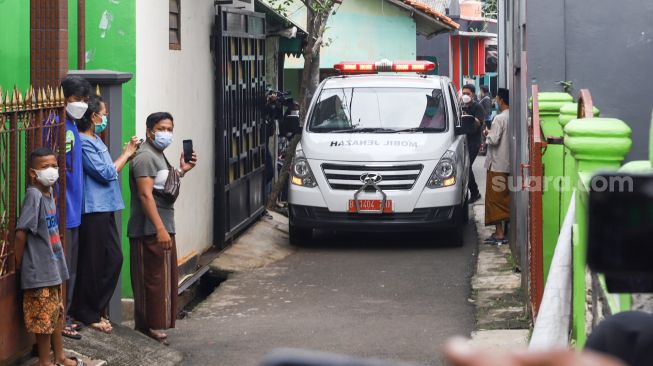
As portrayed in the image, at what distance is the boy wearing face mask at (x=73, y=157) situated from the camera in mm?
7594

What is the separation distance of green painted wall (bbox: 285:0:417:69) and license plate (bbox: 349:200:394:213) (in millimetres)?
12020

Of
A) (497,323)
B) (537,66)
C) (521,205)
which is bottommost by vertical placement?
(497,323)

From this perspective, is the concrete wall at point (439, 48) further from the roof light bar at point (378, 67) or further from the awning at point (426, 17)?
the roof light bar at point (378, 67)

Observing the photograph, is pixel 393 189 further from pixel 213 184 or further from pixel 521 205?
pixel 521 205

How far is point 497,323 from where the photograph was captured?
9.25 meters

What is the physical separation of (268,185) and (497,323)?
7926 mm

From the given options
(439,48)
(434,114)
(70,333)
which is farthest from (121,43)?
(439,48)

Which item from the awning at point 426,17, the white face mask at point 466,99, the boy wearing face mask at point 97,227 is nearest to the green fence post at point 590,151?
the boy wearing face mask at point 97,227

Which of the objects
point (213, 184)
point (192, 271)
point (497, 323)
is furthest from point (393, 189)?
point (497, 323)

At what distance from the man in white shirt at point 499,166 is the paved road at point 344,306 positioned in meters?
0.56

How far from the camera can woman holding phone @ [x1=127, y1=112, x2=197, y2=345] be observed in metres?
8.47

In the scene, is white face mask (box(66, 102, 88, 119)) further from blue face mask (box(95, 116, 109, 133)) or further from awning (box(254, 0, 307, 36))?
awning (box(254, 0, 307, 36))

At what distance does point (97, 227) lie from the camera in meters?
7.96

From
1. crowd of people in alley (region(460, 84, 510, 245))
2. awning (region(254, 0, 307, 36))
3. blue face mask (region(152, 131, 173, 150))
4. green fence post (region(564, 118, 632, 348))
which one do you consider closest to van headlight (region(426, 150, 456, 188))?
crowd of people in alley (region(460, 84, 510, 245))
